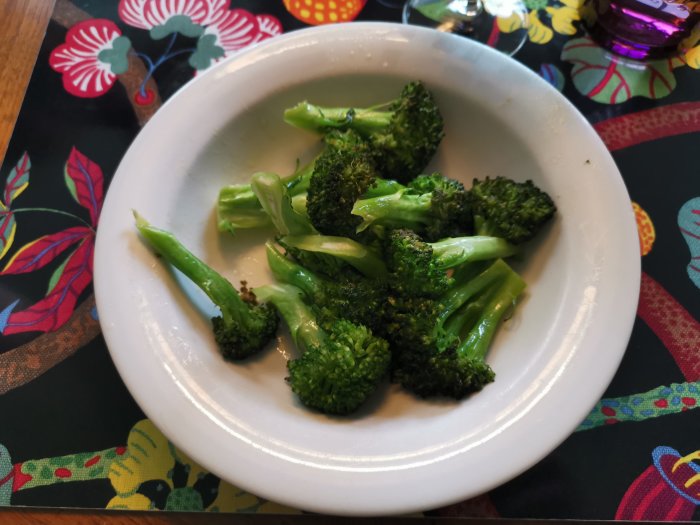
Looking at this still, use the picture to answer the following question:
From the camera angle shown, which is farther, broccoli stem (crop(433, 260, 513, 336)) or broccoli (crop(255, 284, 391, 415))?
broccoli stem (crop(433, 260, 513, 336))

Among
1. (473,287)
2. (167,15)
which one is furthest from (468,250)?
(167,15)

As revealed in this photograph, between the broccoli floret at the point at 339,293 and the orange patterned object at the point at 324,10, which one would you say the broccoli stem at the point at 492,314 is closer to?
the broccoli floret at the point at 339,293

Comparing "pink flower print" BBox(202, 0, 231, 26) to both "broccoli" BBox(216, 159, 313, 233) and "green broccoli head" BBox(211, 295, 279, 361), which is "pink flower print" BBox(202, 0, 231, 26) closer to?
"broccoli" BBox(216, 159, 313, 233)

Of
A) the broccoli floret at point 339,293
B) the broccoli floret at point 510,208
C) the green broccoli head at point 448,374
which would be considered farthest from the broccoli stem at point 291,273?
the broccoli floret at point 510,208

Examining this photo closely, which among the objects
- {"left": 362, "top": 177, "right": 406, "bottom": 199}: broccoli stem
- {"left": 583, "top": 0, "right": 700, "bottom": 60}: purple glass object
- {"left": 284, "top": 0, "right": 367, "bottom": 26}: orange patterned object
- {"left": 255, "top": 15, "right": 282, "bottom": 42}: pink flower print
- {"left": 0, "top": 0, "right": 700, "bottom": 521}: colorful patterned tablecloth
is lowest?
{"left": 0, "top": 0, "right": 700, "bottom": 521}: colorful patterned tablecloth

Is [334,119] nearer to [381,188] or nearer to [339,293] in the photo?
[381,188]

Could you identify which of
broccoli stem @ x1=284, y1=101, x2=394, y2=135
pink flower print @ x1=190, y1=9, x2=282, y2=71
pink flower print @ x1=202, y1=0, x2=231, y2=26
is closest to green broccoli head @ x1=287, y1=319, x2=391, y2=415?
broccoli stem @ x1=284, y1=101, x2=394, y2=135
